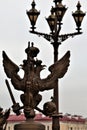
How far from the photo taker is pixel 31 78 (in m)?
9.54

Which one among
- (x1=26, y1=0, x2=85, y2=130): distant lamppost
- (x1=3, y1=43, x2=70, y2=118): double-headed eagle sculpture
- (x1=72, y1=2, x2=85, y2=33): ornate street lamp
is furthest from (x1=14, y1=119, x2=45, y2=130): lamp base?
(x1=72, y1=2, x2=85, y2=33): ornate street lamp

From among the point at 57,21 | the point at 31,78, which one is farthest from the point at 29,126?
the point at 57,21

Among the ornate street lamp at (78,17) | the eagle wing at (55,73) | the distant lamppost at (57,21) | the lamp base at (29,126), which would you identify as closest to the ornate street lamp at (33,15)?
the distant lamppost at (57,21)

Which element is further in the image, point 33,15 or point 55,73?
point 33,15

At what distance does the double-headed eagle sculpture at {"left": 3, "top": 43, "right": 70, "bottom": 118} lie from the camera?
942cm

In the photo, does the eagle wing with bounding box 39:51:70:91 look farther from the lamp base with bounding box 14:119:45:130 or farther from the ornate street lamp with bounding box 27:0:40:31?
the ornate street lamp with bounding box 27:0:40:31

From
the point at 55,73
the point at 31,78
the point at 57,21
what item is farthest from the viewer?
the point at 57,21

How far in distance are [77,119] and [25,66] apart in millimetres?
97190

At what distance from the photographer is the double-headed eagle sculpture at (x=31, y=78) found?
9.42 meters

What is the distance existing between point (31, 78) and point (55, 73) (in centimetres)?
65

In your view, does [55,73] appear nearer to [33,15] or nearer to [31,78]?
[31,78]

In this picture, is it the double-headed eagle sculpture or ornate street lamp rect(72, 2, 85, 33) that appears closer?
the double-headed eagle sculpture

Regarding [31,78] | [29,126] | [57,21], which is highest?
[57,21]

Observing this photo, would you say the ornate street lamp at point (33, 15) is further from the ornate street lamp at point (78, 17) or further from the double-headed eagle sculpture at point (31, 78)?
the double-headed eagle sculpture at point (31, 78)
